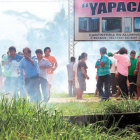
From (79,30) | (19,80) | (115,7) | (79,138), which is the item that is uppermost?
(115,7)

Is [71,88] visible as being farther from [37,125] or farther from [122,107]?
[37,125]

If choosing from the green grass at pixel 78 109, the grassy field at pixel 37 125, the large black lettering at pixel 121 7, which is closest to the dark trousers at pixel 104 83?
the green grass at pixel 78 109

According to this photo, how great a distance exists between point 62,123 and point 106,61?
428 cm

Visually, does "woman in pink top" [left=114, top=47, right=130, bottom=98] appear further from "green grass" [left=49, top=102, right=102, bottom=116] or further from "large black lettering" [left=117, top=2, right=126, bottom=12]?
"large black lettering" [left=117, top=2, right=126, bottom=12]

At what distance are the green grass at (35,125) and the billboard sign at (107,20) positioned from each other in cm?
906

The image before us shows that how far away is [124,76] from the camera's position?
8.28 meters

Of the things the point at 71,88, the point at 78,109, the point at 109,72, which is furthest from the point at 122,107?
the point at 71,88

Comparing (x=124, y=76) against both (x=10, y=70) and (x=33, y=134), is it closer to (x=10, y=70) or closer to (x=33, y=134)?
(x=10, y=70)

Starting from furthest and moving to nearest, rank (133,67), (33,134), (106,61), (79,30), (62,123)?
(79,30) < (133,67) < (106,61) < (62,123) < (33,134)

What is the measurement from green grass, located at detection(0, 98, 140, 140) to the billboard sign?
906cm

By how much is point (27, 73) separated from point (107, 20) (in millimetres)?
7362

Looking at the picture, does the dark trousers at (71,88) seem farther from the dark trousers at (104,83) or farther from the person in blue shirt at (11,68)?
the person in blue shirt at (11,68)

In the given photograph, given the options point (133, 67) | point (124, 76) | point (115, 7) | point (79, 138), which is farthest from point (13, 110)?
point (115, 7)

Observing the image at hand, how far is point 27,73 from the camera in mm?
6449
